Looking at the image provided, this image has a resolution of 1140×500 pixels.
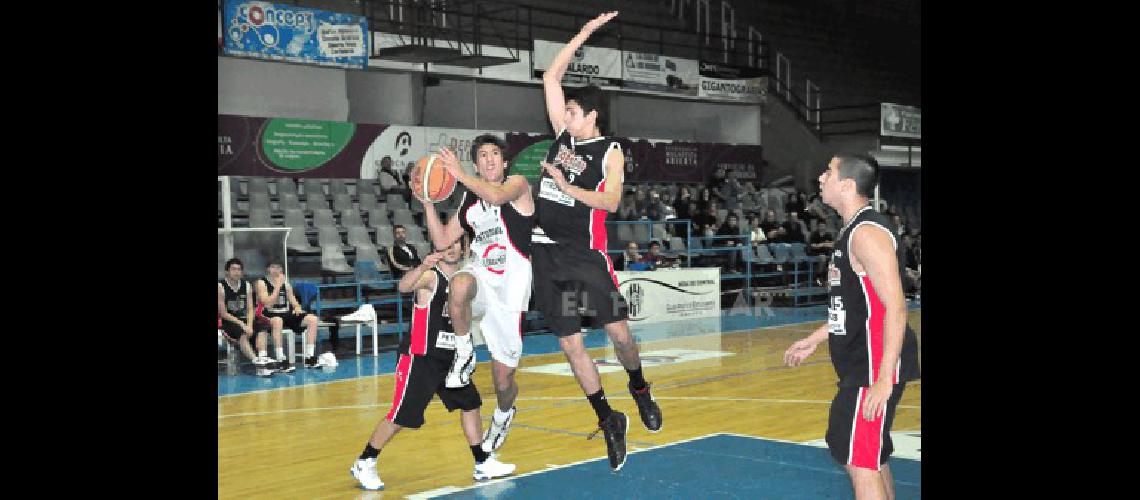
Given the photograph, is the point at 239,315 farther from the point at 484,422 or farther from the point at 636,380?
the point at 636,380

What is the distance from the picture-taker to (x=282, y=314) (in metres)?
11.6

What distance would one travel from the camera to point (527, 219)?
18.1 ft

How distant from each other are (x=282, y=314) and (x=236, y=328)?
0.52 meters

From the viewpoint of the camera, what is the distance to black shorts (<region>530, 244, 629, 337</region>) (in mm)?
5285

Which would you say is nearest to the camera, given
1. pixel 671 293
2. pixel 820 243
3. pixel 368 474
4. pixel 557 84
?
pixel 557 84

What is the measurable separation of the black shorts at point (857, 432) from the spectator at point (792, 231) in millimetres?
15857

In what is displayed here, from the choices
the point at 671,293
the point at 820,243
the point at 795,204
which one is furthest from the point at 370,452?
the point at 795,204

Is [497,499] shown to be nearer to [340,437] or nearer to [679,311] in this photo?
[340,437]

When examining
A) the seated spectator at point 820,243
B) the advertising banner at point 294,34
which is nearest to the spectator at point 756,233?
the seated spectator at point 820,243

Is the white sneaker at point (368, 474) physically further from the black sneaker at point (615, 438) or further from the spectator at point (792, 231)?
the spectator at point (792, 231)

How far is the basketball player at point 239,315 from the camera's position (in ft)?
36.9

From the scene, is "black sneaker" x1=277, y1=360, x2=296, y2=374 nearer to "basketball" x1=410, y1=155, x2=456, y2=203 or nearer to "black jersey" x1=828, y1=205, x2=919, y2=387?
"basketball" x1=410, y1=155, x2=456, y2=203
